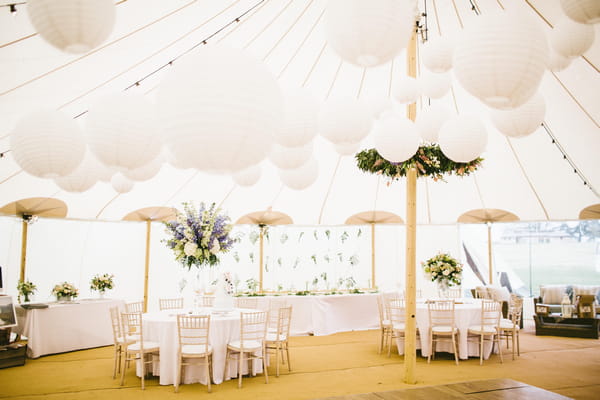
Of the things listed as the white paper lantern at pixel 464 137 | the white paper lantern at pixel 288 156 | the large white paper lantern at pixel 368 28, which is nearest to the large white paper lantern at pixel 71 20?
the large white paper lantern at pixel 368 28

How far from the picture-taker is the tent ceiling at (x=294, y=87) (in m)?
4.50

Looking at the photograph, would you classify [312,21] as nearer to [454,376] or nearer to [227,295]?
[227,295]

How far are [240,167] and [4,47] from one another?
→ 12.0ft

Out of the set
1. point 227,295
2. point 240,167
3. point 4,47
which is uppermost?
point 4,47

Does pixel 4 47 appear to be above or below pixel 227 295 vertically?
above

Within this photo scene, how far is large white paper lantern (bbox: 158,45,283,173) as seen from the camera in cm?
145

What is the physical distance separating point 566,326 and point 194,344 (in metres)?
7.43

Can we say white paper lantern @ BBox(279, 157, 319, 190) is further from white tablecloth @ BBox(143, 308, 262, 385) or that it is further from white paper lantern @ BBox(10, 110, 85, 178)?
white tablecloth @ BBox(143, 308, 262, 385)

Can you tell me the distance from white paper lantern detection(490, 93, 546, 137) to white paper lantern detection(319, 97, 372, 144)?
0.83 meters

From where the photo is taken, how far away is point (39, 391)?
4.87 m

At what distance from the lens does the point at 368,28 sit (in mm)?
1740

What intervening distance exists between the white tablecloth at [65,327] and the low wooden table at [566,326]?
8.49 metres

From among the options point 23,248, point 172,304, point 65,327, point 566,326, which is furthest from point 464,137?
point 23,248

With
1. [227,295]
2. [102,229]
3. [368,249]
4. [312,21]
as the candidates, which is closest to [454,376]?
[227,295]
